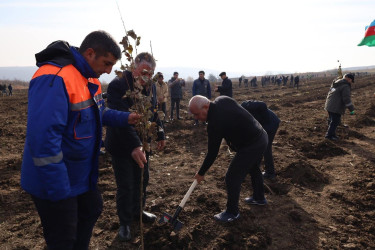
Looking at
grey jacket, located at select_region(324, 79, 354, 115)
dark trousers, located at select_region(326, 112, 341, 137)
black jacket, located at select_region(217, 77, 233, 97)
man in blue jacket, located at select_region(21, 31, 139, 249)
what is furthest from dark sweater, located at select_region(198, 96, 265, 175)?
black jacket, located at select_region(217, 77, 233, 97)

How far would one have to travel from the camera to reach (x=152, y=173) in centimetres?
511

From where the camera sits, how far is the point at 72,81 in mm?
1621

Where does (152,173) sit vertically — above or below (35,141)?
below

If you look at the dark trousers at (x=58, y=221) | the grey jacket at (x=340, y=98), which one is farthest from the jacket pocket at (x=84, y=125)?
the grey jacket at (x=340, y=98)

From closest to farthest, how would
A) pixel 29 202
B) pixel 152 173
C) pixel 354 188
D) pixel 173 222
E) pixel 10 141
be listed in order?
pixel 173 222, pixel 29 202, pixel 354 188, pixel 152 173, pixel 10 141

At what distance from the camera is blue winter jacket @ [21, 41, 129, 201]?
1474mm

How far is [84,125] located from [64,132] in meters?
0.13

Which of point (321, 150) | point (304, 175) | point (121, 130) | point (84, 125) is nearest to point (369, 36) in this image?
point (321, 150)

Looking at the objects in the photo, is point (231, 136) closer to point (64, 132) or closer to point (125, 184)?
point (125, 184)

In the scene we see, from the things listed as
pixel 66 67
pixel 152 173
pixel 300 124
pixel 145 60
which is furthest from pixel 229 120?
pixel 300 124

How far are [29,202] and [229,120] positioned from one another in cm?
327

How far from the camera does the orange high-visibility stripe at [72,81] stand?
1559 millimetres

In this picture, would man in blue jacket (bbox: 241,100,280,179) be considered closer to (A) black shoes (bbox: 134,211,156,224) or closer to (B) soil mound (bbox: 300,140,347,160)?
(B) soil mound (bbox: 300,140,347,160)

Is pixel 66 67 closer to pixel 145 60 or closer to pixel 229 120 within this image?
pixel 145 60
